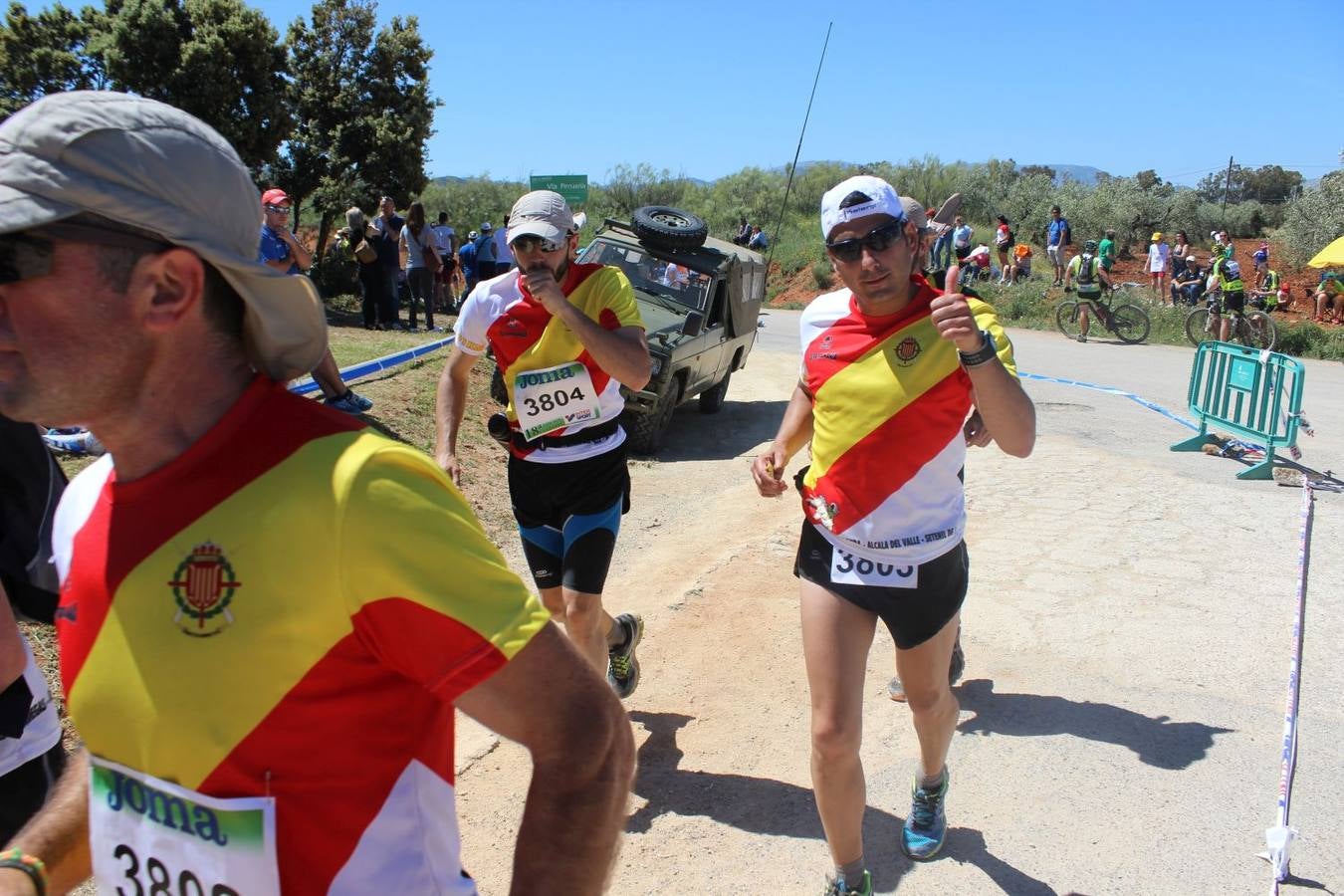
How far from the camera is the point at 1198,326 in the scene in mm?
21828

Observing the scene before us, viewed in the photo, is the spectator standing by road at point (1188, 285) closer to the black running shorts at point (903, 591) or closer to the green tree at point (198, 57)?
the green tree at point (198, 57)

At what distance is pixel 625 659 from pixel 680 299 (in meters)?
7.65

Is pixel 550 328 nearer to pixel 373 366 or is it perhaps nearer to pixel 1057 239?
pixel 373 366

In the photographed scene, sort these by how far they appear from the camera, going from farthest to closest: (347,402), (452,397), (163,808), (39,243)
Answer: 1. (347,402)
2. (452,397)
3. (163,808)
4. (39,243)

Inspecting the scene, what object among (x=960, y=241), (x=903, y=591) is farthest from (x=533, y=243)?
(x=960, y=241)

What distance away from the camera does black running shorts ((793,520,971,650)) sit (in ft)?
10.9

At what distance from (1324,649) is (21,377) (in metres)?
6.02

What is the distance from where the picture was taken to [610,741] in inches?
54.3

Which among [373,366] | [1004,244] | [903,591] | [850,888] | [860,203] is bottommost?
[850,888]

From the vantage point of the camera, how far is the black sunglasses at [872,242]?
3291 mm

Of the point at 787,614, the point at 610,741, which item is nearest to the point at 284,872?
the point at 610,741

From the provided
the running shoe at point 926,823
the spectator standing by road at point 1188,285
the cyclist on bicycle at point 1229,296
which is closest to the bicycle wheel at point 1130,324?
the cyclist on bicycle at point 1229,296

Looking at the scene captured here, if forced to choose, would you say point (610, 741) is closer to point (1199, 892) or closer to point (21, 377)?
point (21, 377)

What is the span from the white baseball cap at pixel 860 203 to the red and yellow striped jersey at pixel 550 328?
3.62 ft
